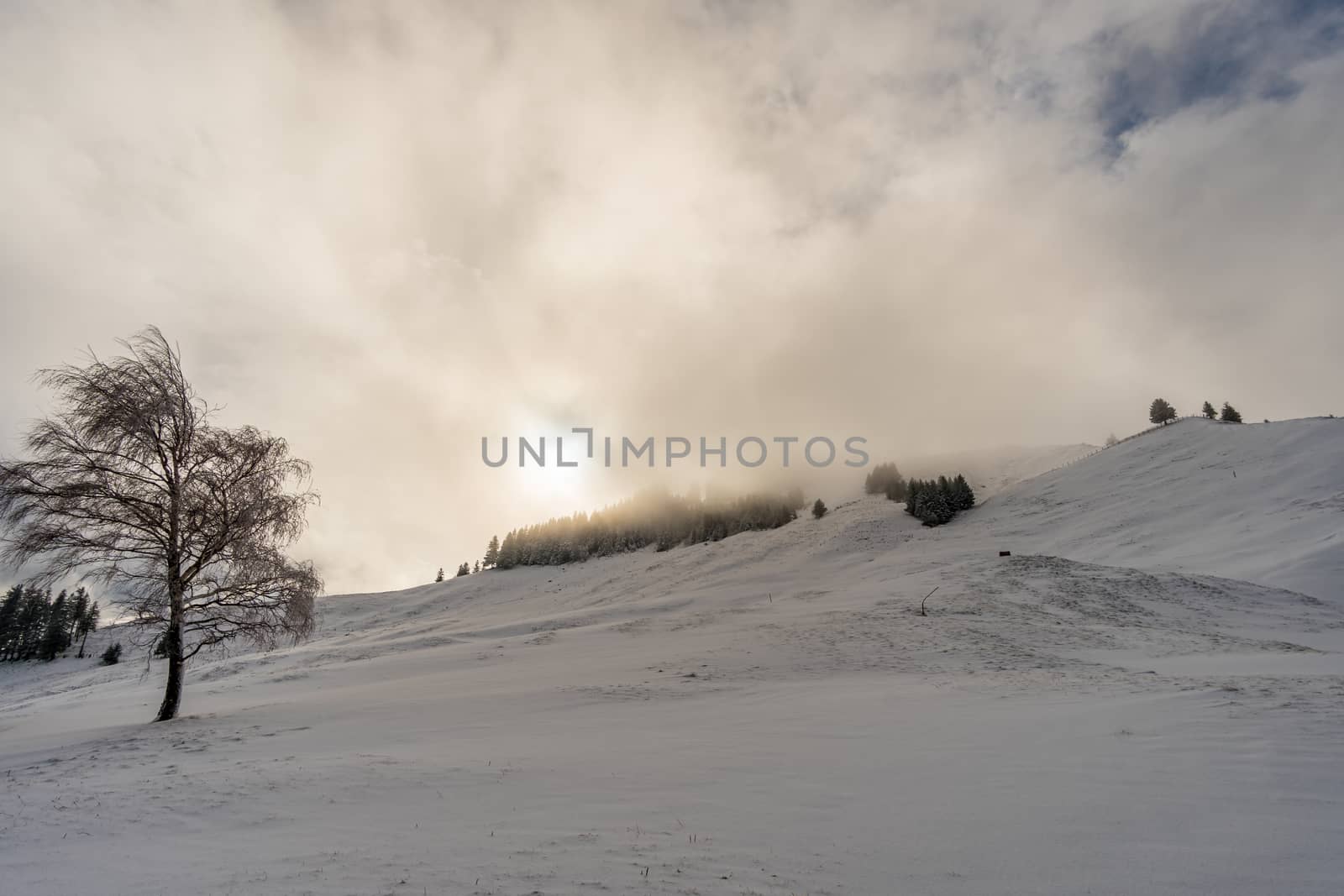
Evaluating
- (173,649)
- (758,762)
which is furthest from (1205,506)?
(173,649)

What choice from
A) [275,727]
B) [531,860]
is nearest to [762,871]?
[531,860]

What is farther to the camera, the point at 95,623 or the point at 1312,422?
the point at 95,623

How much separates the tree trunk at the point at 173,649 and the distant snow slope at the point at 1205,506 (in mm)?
48381

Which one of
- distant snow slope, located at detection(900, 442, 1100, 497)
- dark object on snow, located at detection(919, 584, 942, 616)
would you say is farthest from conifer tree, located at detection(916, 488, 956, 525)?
dark object on snow, located at detection(919, 584, 942, 616)

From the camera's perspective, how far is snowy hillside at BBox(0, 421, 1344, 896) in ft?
19.2

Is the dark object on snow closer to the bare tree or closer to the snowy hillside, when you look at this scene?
the snowy hillside

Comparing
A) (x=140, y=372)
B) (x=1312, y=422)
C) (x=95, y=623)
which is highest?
(x=1312, y=422)

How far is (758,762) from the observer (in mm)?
9492

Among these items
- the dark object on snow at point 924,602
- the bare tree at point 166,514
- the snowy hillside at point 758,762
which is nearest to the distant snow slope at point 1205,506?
the snowy hillside at point 758,762

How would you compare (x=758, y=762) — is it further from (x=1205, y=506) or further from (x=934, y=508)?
(x=934, y=508)

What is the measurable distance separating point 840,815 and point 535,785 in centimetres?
459

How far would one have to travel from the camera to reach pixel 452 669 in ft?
76.5

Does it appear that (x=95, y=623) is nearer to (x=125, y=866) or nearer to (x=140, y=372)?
(x=140, y=372)

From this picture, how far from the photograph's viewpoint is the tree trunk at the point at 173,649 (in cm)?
1526
